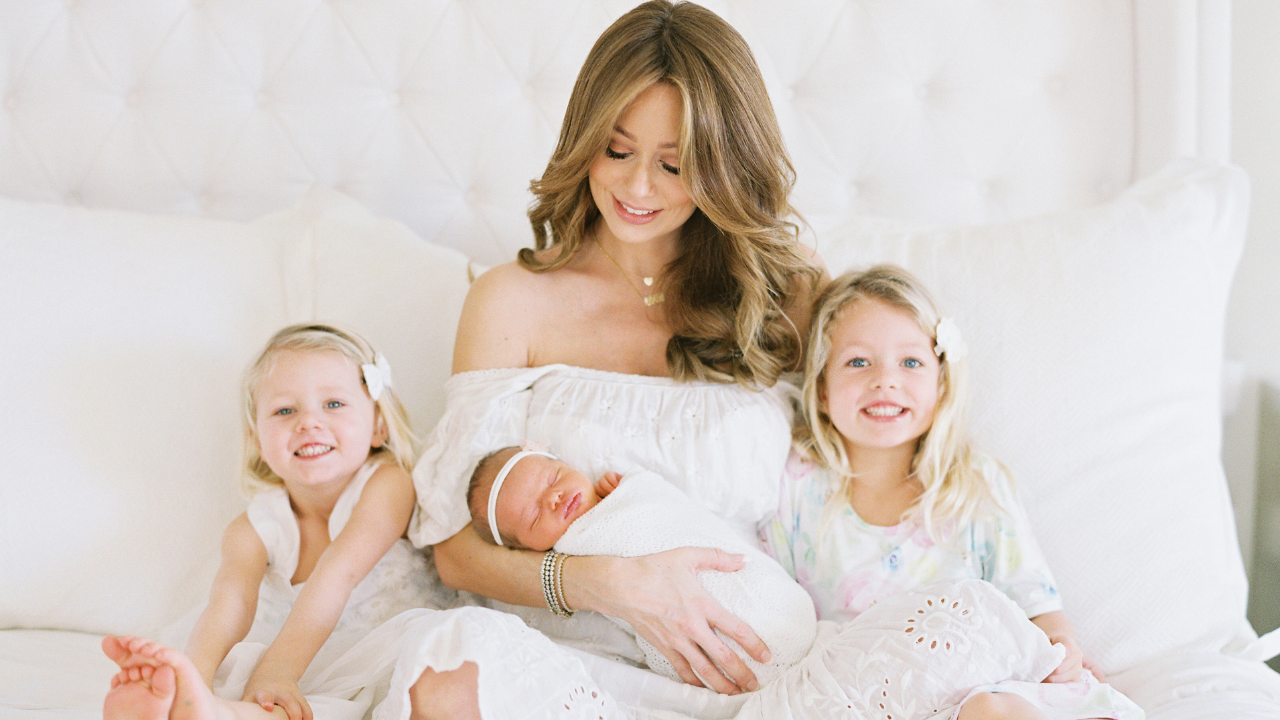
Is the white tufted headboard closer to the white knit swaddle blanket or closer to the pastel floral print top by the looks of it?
the pastel floral print top

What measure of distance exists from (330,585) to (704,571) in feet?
1.90

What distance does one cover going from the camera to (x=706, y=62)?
55.5 inches

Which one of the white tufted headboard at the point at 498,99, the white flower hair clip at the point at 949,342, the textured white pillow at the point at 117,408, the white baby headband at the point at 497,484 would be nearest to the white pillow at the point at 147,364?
the textured white pillow at the point at 117,408

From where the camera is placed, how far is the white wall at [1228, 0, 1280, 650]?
1.97m

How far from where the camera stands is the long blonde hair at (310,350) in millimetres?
1558

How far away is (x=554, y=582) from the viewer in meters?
1.39

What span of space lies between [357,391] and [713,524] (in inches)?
25.6

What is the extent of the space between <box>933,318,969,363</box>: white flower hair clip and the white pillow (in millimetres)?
909

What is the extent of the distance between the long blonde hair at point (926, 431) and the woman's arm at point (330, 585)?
0.71 meters

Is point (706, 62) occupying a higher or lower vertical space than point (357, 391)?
higher

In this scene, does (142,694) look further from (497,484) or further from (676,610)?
(676,610)

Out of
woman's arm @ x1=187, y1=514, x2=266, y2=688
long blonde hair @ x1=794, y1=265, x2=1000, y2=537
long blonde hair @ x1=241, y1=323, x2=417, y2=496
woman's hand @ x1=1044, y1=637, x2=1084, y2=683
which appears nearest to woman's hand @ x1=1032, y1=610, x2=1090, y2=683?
woman's hand @ x1=1044, y1=637, x2=1084, y2=683

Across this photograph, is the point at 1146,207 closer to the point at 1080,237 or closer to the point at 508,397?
the point at 1080,237

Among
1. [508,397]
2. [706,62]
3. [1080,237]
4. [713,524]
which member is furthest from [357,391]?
[1080,237]
